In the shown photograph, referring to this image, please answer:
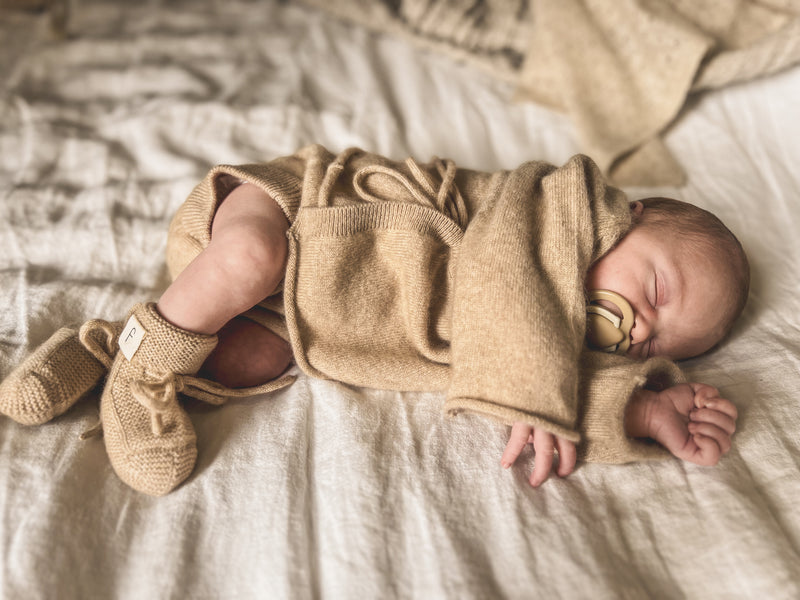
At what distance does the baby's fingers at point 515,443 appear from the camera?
89 cm

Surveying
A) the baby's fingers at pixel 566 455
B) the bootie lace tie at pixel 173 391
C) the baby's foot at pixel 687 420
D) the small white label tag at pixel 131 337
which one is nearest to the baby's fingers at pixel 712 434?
the baby's foot at pixel 687 420

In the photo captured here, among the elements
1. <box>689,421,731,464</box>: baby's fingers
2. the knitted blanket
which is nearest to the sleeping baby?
<box>689,421,731,464</box>: baby's fingers

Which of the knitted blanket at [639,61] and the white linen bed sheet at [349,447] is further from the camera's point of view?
the knitted blanket at [639,61]

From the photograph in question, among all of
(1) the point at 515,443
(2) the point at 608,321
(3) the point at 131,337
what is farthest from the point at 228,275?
(2) the point at 608,321

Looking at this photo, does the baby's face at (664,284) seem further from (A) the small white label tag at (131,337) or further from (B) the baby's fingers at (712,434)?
(A) the small white label tag at (131,337)

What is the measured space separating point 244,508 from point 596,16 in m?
1.41

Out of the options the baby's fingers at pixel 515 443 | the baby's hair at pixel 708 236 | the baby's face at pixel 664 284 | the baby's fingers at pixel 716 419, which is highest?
the baby's hair at pixel 708 236

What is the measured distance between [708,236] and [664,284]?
112 millimetres

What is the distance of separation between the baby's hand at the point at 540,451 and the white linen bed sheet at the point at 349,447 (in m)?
0.02

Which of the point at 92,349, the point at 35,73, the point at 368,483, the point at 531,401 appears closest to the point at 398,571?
the point at 368,483

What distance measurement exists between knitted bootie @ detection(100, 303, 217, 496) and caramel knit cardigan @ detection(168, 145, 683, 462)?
0.54 ft

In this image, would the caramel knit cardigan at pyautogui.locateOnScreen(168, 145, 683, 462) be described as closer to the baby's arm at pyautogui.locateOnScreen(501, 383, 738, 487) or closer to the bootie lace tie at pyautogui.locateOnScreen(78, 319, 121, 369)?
the baby's arm at pyautogui.locateOnScreen(501, 383, 738, 487)

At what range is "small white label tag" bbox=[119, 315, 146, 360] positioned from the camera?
0.91 metres

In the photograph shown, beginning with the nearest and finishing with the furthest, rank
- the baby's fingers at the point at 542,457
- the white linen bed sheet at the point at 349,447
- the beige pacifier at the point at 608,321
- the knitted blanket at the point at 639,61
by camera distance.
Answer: the white linen bed sheet at the point at 349,447
the baby's fingers at the point at 542,457
the beige pacifier at the point at 608,321
the knitted blanket at the point at 639,61
